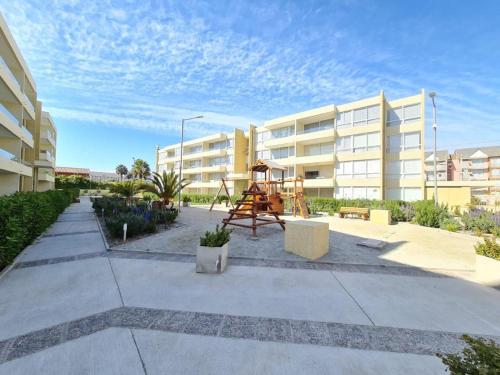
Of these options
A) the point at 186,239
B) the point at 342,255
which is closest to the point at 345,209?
the point at 342,255

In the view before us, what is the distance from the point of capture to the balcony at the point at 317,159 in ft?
90.3

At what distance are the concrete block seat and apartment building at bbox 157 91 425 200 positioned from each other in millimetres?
20066

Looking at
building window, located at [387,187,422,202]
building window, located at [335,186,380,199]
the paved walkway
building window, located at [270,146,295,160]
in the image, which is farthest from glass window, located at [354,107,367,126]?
the paved walkway

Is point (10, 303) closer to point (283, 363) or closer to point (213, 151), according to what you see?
point (283, 363)

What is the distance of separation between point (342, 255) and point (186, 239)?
20.4ft

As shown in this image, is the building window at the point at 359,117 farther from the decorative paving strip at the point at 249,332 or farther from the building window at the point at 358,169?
the decorative paving strip at the point at 249,332

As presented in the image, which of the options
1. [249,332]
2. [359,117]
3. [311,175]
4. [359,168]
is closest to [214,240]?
[249,332]

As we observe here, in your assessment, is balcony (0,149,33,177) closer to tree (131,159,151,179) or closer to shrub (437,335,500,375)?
shrub (437,335,500,375)

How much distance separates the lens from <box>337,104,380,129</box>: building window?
2506 cm

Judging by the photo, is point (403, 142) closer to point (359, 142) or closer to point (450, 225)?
point (359, 142)

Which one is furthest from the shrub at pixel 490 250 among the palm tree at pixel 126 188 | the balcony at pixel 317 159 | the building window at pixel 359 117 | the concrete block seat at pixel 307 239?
the balcony at pixel 317 159

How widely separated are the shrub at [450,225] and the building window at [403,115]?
14087 millimetres

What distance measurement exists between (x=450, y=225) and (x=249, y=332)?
15014 millimetres

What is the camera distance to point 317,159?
28.3 metres
